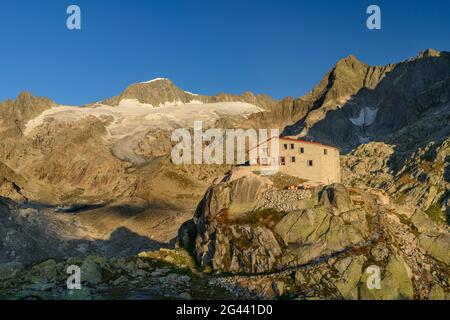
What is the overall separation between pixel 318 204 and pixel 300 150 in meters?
13.1

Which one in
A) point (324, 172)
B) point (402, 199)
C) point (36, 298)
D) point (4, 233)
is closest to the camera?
point (36, 298)

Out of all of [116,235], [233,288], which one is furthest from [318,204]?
[116,235]

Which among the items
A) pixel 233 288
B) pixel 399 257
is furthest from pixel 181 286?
pixel 399 257

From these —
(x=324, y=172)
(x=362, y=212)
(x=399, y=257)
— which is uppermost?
(x=324, y=172)

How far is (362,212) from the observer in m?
68.8

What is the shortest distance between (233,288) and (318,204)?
17.9m

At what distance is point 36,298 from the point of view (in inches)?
2290
